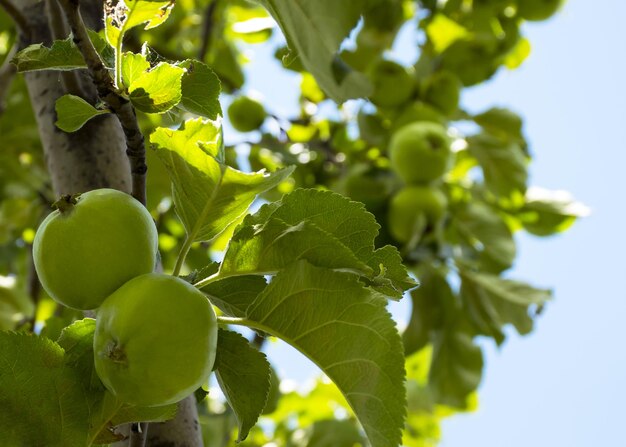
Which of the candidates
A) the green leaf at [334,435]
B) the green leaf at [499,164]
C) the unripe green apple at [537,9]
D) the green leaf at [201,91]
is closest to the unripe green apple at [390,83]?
the green leaf at [499,164]

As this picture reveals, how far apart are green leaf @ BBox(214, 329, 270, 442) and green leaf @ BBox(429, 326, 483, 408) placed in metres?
1.50

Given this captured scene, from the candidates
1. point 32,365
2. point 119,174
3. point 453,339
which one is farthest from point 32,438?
point 453,339

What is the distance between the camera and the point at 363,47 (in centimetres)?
215

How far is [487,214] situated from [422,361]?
776mm

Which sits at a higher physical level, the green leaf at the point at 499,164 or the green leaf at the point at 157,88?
the green leaf at the point at 157,88

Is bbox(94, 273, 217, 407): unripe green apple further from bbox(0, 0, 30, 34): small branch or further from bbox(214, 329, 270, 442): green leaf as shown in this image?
bbox(0, 0, 30, 34): small branch

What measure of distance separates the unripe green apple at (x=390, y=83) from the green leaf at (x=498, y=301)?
1.58 ft

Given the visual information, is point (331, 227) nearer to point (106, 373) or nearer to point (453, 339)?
point (106, 373)

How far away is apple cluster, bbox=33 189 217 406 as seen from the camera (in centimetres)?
56

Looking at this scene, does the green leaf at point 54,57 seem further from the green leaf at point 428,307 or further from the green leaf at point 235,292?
the green leaf at point 428,307

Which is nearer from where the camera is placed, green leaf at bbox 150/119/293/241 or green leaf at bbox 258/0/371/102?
green leaf at bbox 150/119/293/241

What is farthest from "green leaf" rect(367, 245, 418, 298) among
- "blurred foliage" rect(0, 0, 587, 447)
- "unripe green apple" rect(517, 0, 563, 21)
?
"unripe green apple" rect(517, 0, 563, 21)

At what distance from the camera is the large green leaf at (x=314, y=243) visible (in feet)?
2.11

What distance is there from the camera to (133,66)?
2.12ft
